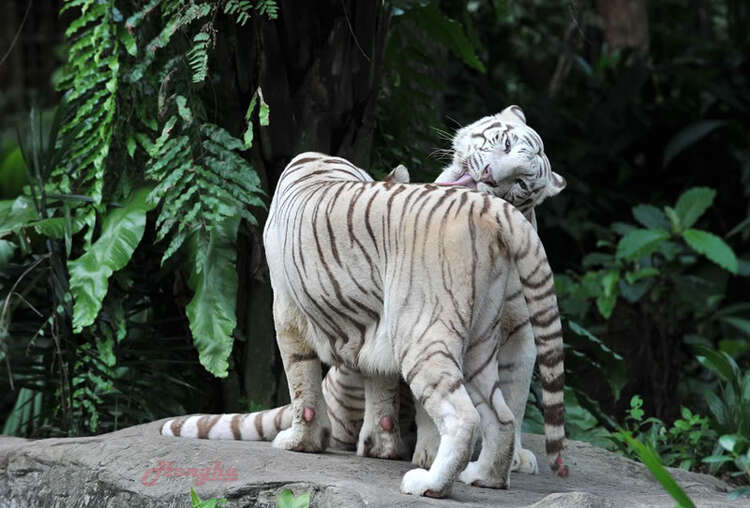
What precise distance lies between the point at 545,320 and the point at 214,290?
6.27 ft

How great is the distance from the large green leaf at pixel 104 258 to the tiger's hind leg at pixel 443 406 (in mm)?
1971

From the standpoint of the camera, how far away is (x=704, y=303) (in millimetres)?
7238

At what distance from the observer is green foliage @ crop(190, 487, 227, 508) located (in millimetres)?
3084

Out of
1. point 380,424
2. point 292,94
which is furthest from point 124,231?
point 380,424

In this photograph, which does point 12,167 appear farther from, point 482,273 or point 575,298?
point 482,273

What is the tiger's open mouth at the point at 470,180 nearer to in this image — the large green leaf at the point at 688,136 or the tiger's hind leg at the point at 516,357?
the tiger's hind leg at the point at 516,357

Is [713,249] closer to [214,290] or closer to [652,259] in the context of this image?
[652,259]

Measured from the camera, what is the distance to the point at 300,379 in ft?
12.5

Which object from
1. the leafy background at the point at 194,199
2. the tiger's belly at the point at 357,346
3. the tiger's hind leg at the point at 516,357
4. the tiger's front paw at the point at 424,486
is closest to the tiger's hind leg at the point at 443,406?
the tiger's front paw at the point at 424,486

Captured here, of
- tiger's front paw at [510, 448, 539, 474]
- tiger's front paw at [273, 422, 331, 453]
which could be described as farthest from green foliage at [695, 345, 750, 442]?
tiger's front paw at [273, 422, 331, 453]

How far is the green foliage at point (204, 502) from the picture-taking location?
3.08m

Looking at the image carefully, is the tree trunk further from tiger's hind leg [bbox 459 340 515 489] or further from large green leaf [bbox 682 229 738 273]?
tiger's hind leg [bbox 459 340 515 489]

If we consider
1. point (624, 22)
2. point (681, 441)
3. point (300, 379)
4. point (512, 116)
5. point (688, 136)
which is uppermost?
point (624, 22)

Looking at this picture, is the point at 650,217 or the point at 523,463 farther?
the point at 650,217
